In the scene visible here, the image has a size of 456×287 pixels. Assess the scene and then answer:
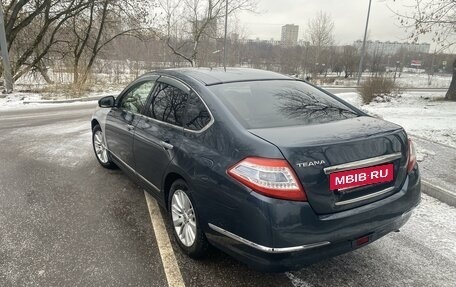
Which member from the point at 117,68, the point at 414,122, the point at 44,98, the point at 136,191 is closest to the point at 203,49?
the point at 117,68

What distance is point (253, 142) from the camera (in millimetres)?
2338

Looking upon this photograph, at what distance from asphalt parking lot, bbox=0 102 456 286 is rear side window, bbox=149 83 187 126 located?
43.3 inches

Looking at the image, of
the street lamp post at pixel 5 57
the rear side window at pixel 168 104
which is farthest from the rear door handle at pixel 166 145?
the street lamp post at pixel 5 57

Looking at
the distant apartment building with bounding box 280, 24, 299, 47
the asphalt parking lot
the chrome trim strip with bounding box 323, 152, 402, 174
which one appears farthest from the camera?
the distant apartment building with bounding box 280, 24, 299, 47

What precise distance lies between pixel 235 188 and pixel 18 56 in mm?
19691

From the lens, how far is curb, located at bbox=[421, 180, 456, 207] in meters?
4.05

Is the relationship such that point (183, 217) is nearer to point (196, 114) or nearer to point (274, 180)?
point (196, 114)

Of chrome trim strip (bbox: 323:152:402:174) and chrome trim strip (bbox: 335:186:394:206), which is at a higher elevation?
chrome trim strip (bbox: 323:152:402:174)

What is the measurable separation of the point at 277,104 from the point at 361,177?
1.01 metres

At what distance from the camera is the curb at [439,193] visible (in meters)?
4.05

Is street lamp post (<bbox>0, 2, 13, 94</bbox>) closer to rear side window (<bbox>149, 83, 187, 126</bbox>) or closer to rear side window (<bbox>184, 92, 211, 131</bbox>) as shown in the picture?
rear side window (<bbox>149, 83, 187, 126</bbox>)

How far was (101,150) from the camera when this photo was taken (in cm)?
528

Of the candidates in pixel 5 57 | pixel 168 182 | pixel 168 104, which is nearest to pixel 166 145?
pixel 168 182

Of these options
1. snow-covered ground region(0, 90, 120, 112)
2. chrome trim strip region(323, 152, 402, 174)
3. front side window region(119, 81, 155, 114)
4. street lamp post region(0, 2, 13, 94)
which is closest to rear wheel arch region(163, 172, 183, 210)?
front side window region(119, 81, 155, 114)
